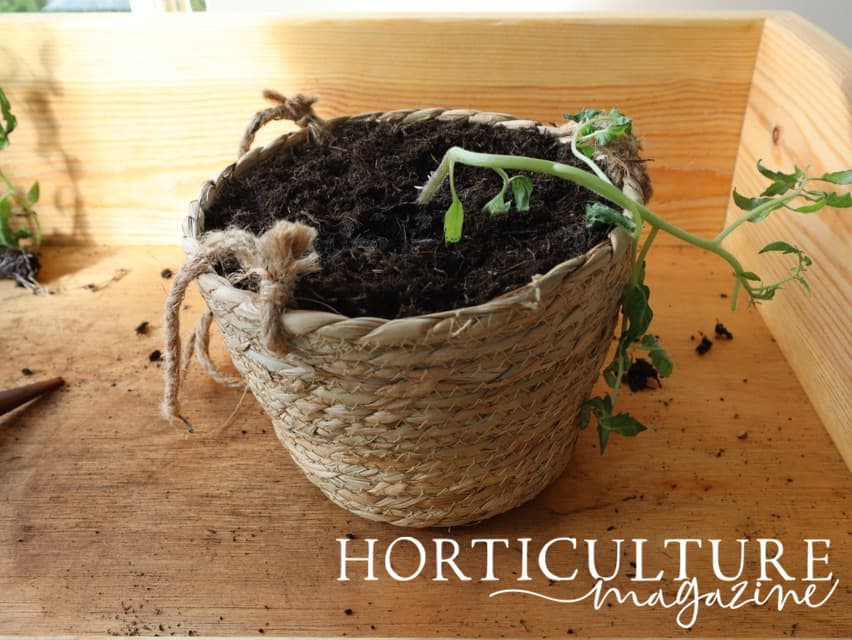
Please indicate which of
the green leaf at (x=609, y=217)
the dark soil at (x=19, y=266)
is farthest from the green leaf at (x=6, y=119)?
the green leaf at (x=609, y=217)

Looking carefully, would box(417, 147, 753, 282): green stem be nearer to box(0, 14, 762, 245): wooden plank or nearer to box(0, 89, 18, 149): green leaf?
box(0, 14, 762, 245): wooden plank

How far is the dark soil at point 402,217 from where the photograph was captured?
61 centimetres

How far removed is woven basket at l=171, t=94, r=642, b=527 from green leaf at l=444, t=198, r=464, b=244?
0.09 meters

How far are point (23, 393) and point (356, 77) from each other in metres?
0.61

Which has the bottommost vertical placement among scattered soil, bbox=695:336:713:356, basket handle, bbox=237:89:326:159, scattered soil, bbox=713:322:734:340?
scattered soil, bbox=695:336:713:356

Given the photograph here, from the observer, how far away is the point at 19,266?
1.17 m

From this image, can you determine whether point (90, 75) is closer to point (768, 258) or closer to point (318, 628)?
point (318, 628)

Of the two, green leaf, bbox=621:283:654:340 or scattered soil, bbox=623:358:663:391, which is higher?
green leaf, bbox=621:283:654:340

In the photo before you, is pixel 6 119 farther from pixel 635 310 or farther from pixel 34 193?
pixel 635 310

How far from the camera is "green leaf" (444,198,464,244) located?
2.02 ft

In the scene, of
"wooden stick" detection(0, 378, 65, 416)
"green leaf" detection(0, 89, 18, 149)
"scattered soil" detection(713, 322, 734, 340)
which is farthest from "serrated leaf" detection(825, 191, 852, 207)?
"green leaf" detection(0, 89, 18, 149)

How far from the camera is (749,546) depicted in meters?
0.76

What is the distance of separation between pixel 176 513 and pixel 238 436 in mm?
126

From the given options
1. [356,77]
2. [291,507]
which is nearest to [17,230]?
[356,77]
